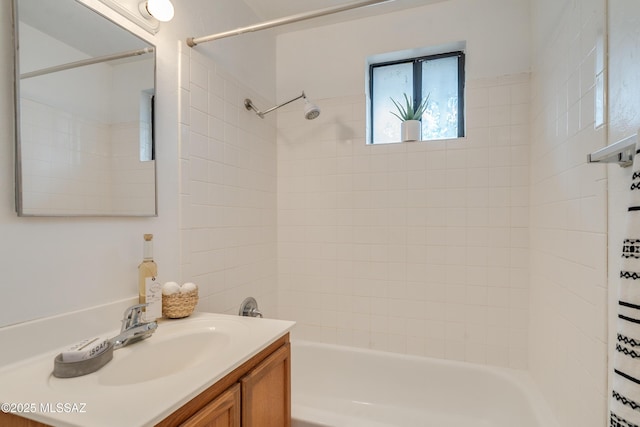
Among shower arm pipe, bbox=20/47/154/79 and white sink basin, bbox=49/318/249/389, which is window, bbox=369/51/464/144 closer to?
shower arm pipe, bbox=20/47/154/79

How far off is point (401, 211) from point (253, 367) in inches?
55.4

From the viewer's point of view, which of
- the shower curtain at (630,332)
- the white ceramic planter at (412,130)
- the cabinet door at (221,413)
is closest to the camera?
the shower curtain at (630,332)

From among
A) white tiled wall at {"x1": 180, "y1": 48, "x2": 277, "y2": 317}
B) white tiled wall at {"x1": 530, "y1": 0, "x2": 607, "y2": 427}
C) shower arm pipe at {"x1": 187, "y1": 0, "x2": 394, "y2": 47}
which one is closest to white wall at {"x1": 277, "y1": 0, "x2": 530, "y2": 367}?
white tiled wall at {"x1": 530, "y1": 0, "x2": 607, "y2": 427}

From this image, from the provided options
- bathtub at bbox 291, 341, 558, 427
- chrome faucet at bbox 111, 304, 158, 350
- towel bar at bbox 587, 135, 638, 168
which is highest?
towel bar at bbox 587, 135, 638, 168

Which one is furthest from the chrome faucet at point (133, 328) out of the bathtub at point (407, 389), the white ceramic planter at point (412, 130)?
the white ceramic planter at point (412, 130)

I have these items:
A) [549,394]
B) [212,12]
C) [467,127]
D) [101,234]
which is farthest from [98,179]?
[549,394]

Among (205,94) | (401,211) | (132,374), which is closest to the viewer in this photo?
(132,374)

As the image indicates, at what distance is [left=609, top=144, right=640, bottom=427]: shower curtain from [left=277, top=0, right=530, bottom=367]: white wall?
1439mm

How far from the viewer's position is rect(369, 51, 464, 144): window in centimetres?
212

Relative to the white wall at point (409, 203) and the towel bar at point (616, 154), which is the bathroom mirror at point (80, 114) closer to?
the white wall at point (409, 203)

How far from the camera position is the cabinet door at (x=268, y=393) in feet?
3.15

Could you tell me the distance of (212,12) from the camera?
1667mm

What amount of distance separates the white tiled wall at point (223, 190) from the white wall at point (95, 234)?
0.07m

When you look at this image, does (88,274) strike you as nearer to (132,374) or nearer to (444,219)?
(132,374)
